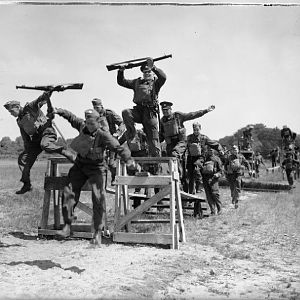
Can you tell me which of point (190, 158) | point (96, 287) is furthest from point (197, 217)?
point (96, 287)

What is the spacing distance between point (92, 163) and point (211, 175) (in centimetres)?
523

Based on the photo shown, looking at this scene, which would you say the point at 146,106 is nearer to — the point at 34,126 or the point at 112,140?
the point at 34,126

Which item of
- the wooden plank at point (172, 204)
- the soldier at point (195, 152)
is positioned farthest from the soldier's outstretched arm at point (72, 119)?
the soldier at point (195, 152)

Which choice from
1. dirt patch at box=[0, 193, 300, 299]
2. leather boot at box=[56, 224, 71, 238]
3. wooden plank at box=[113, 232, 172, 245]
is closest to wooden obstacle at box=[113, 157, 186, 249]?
wooden plank at box=[113, 232, 172, 245]

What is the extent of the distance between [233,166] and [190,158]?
246 cm

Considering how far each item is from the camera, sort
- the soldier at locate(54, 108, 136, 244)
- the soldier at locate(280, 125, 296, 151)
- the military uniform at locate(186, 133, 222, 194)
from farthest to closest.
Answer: the soldier at locate(280, 125, 296, 151) < the military uniform at locate(186, 133, 222, 194) < the soldier at locate(54, 108, 136, 244)

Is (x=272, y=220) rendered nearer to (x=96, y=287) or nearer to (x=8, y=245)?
(x=8, y=245)

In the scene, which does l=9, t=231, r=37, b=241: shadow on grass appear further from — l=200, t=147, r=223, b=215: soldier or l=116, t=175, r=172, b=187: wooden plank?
l=200, t=147, r=223, b=215: soldier

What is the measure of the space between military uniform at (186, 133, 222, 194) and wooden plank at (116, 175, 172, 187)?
12.5 feet

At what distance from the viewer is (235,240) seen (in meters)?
9.44

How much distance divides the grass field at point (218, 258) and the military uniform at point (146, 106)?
1996 mm

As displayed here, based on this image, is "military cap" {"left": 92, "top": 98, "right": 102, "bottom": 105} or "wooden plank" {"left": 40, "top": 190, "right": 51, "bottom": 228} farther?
"military cap" {"left": 92, "top": 98, "right": 102, "bottom": 105}

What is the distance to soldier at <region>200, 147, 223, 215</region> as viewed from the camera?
12.2m

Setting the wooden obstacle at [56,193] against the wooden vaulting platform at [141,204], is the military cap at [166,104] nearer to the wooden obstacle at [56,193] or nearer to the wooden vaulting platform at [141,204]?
the wooden vaulting platform at [141,204]
